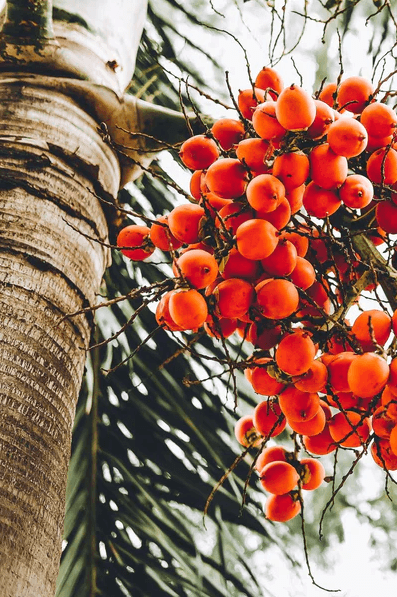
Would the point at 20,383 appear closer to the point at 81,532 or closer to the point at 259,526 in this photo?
the point at 81,532

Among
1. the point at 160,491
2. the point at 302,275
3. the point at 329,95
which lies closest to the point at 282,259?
the point at 302,275

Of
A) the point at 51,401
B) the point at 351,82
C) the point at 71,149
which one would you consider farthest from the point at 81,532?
the point at 351,82

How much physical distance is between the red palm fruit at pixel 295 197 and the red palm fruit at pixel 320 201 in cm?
1

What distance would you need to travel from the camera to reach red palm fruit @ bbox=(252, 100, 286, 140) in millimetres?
992

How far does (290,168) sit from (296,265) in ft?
0.49

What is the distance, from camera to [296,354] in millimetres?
879

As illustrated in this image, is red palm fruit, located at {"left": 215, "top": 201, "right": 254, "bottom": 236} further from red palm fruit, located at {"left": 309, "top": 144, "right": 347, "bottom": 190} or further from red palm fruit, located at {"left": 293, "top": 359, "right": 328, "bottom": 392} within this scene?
red palm fruit, located at {"left": 293, "top": 359, "right": 328, "bottom": 392}

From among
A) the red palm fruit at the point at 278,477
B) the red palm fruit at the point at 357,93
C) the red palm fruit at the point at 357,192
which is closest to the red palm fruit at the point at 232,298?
the red palm fruit at the point at 357,192

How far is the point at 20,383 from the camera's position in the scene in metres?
0.87

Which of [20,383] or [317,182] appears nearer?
[20,383]

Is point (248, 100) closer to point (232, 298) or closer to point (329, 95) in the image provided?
point (329, 95)

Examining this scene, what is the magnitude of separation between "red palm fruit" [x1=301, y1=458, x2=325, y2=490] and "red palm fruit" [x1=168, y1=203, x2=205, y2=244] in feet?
1.56

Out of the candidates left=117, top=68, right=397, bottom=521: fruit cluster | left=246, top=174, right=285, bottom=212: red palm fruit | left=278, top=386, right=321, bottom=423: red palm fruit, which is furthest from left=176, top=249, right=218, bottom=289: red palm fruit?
left=278, top=386, right=321, bottom=423: red palm fruit

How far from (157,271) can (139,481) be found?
664 millimetres
